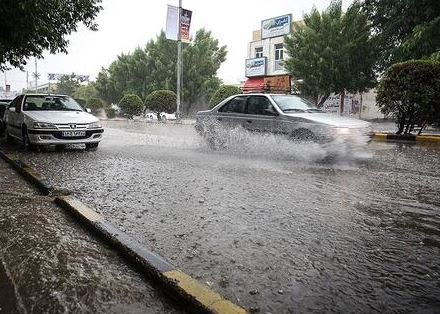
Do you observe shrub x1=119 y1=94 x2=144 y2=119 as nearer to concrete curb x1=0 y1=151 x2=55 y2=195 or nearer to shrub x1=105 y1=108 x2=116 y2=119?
shrub x1=105 y1=108 x2=116 y2=119

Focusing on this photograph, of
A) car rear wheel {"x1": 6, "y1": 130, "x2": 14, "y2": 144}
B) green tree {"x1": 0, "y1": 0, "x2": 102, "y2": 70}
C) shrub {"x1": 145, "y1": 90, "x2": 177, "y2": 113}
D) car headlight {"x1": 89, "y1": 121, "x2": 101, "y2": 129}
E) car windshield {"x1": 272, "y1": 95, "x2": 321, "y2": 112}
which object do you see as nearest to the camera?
green tree {"x1": 0, "y1": 0, "x2": 102, "y2": 70}

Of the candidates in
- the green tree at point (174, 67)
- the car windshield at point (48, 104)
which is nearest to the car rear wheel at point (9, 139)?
the car windshield at point (48, 104)

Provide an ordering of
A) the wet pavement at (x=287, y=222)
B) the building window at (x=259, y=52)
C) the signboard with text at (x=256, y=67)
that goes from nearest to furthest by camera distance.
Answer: the wet pavement at (x=287, y=222)
the signboard with text at (x=256, y=67)
the building window at (x=259, y=52)

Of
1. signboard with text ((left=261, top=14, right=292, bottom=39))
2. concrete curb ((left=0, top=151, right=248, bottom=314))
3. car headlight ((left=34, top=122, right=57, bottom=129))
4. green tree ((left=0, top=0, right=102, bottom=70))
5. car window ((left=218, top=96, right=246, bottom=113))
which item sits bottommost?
concrete curb ((left=0, top=151, right=248, bottom=314))

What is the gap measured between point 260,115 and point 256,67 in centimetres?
2961

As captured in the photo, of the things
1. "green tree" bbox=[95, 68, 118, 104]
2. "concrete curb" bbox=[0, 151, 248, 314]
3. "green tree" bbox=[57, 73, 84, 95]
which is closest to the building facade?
"green tree" bbox=[95, 68, 118, 104]

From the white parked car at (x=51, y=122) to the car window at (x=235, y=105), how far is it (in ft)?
11.2

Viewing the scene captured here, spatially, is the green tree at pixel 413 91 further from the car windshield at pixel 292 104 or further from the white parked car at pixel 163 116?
the white parked car at pixel 163 116

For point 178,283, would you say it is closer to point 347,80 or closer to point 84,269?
point 84,269

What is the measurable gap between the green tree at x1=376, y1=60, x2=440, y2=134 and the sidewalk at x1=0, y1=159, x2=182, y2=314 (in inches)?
493

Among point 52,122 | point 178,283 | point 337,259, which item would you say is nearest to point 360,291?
point 337,259

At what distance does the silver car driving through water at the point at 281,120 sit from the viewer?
807 centimetres

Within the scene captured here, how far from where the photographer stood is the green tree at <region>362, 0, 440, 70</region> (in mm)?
18891

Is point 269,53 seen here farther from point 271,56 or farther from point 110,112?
point 110,112
